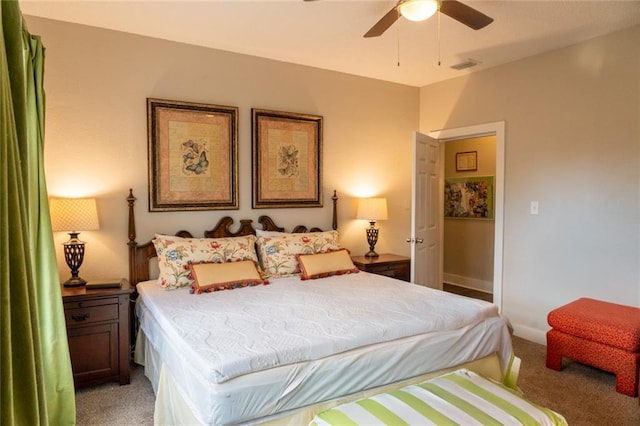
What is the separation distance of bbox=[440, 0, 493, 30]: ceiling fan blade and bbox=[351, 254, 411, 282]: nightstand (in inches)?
92.6

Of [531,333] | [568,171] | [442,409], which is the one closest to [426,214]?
[568,171]

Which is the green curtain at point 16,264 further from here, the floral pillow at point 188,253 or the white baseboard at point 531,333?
the white baseboard at point 531,333

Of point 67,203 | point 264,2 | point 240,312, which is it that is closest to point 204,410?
point 240,312

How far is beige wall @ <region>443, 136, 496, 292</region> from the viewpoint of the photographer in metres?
5.77

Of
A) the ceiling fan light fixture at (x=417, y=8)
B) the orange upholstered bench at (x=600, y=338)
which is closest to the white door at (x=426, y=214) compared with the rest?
the orange upholstered bench at (x=600, y=338)

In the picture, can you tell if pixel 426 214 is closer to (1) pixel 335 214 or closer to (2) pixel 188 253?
(1) pixel 335 214

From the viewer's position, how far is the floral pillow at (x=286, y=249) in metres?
3.63

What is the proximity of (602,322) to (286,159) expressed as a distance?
289cm

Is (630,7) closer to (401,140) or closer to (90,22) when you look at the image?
(401,140)

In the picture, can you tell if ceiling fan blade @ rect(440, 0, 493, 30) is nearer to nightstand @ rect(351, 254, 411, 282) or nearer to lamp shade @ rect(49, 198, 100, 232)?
nightstand @ rect(351, 254, 411, 282)

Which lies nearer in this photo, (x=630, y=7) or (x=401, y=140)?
(x=630, y=7)

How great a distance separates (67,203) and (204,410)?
196cm

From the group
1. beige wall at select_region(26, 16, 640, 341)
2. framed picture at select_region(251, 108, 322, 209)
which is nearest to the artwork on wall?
beige wall at select_region(26, 16, 640, 341)

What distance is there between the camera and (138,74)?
3438mm
